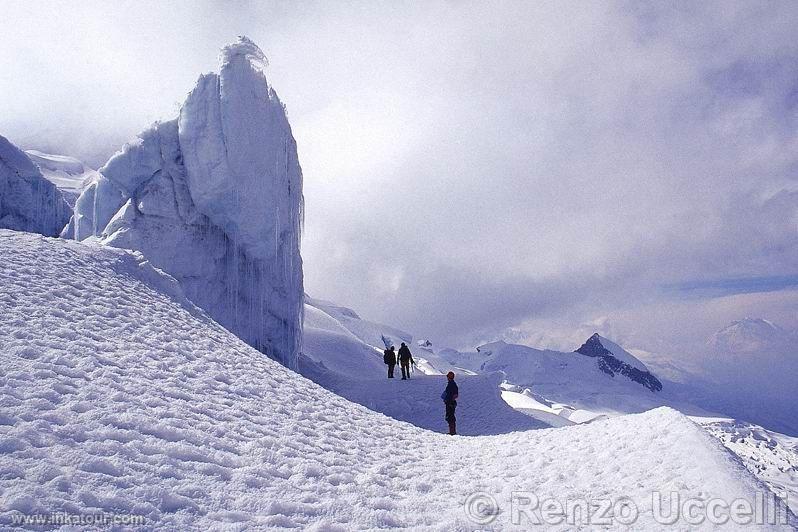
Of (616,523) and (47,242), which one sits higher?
(47,242)

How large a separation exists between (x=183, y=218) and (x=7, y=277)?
16.7 m

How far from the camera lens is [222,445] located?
6258 mm

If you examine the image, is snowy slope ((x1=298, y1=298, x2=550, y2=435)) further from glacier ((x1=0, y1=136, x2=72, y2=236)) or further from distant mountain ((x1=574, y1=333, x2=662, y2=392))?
distant mountain ((x1=574, y1=333, x2=662, y2=392))

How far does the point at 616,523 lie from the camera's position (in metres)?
5.54

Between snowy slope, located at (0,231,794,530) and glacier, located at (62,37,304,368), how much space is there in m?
14.2

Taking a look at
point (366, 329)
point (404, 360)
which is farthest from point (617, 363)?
point (404, 360)

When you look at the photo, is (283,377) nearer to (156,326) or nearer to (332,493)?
(156,326)

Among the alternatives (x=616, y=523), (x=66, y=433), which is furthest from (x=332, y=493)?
(x=616, y=523)

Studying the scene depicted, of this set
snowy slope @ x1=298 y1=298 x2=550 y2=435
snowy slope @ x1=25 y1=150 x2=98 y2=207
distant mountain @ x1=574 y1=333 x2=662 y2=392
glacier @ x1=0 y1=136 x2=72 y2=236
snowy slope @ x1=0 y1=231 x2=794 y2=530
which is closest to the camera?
snowy slope @ x1=0 y1=231 x2=794 y2=530

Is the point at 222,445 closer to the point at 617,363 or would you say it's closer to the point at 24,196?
the point at 24,196

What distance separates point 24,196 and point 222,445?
4521 cm

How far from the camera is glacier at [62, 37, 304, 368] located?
953 inches

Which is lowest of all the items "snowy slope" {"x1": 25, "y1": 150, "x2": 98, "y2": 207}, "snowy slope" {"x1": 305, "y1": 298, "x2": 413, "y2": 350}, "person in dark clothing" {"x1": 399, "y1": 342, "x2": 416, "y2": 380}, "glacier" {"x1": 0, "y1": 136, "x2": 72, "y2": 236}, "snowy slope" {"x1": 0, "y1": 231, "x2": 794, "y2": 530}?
"snowy slope" {"x1": 0, "y1": 231, "x2": 794, "y2": 530}

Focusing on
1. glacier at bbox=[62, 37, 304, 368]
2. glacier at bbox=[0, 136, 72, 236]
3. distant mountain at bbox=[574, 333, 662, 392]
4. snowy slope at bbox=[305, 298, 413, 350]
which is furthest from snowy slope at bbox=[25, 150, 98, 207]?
distant mountain at bbox=[574, 333, 662, 392]
